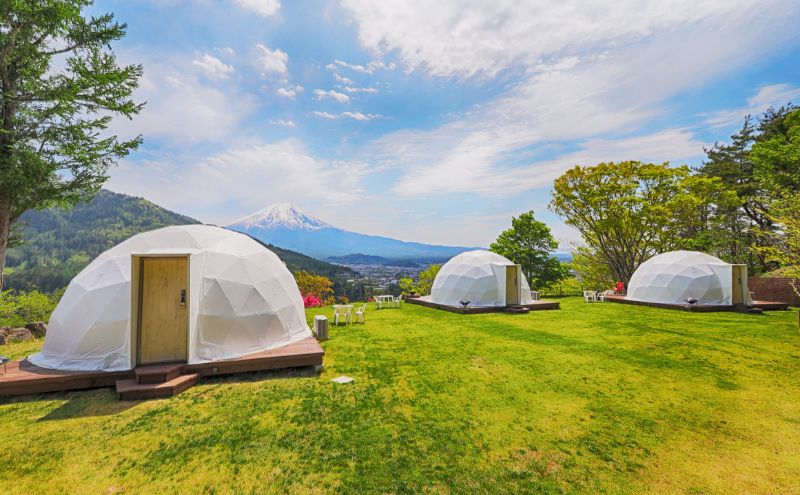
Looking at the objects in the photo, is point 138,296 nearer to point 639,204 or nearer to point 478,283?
point 478,283

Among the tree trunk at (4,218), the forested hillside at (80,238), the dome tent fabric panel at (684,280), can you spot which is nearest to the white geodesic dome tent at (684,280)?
the dome tent fabric panel at (684,280)

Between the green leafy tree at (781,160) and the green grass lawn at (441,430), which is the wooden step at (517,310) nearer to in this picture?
the green grass lawn at (441,430)

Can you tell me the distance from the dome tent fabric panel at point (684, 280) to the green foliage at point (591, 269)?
9.73 m

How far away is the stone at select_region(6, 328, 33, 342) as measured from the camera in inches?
313

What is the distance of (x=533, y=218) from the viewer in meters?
22.3

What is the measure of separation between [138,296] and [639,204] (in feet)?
85.7

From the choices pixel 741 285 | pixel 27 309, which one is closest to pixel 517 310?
pixel 741 285

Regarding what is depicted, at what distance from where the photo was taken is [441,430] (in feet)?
12.9

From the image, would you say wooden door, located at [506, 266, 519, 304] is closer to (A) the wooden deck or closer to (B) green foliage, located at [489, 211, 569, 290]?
(B) green foliage, located at [489, 211, 569, 290]

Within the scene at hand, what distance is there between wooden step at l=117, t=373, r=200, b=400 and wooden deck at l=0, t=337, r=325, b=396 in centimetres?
26

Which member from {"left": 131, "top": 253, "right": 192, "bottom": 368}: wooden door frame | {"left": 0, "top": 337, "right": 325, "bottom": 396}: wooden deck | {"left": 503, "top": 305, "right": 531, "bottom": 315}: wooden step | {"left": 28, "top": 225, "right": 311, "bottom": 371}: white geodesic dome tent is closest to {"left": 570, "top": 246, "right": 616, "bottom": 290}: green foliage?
{"left": 503, "top": 305, "right": 531, "bottom": 315}: wooden step

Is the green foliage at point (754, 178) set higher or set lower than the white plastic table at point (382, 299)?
higher

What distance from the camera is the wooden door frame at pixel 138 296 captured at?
5578mm

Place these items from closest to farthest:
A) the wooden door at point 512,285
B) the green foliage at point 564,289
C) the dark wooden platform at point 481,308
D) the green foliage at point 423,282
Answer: the dark wooden platform at point 481,308 < the wooden door at point 512,285 < the green foliage at point 564,289 < the green foliage at point 423,282
